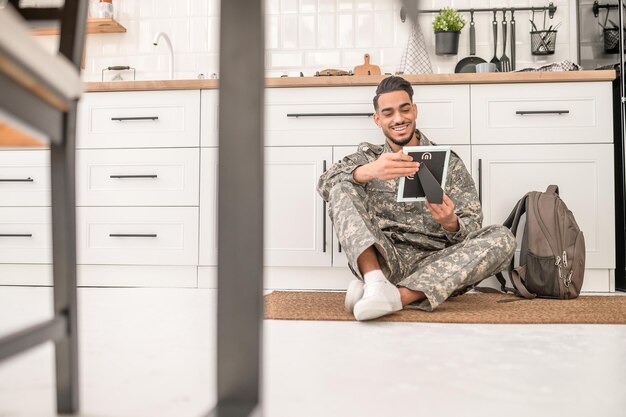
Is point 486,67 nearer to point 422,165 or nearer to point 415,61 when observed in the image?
point 415,61

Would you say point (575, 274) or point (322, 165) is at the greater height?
point (322, 165)

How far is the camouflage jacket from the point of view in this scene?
7.52 feet

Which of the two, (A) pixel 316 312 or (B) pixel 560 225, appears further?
(B) pixel 560 225

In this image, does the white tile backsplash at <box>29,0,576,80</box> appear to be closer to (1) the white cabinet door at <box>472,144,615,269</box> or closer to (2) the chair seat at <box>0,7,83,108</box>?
(1) the white cabinet door at <box>472,144,615,269</box>

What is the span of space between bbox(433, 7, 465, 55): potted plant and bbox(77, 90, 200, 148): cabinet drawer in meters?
1.35

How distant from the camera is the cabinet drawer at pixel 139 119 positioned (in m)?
2.90

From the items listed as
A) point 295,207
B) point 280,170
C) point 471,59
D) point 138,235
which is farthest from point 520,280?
point 138,235

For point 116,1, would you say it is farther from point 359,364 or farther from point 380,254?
point 359,364

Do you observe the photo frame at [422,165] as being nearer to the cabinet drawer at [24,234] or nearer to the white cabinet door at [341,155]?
the white cabinet door at [341,155]

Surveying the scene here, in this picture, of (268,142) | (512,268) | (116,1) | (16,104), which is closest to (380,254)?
(512,268)

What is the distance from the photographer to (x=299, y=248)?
2.82m

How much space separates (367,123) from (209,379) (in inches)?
73.0

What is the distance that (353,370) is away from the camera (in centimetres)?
122

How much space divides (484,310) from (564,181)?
985 millimetres
